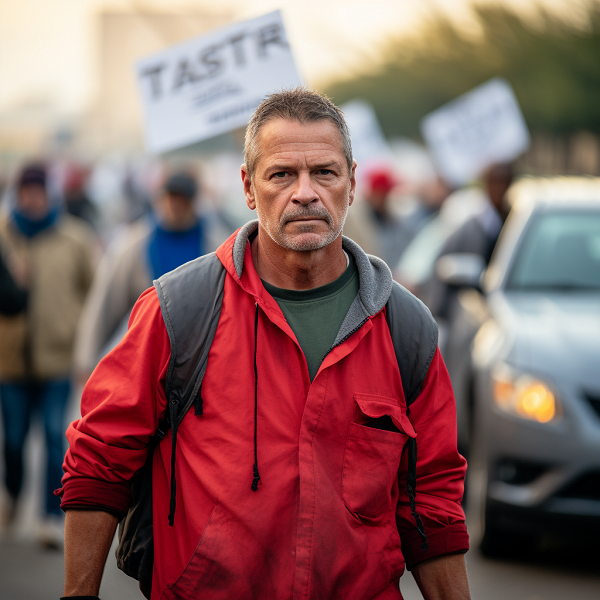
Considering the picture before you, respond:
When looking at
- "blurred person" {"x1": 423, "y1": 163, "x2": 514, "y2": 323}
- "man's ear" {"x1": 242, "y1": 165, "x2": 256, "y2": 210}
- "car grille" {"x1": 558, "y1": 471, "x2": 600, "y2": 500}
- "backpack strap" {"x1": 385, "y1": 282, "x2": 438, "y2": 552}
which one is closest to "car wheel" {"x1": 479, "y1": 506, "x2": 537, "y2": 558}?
"car grille" {"x1": 558, "y1": 471, "x2": 600, "y2": 500}

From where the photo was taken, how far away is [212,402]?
8.06 feet

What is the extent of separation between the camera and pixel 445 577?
2.61 m

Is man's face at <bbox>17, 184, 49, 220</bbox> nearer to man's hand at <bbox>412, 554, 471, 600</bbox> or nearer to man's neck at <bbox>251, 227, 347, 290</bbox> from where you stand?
man's neck at <bbox>251, 227, 347, 290</bbox>

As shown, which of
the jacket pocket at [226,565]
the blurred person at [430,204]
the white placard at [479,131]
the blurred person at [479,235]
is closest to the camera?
the jacket pocket at [226,565]

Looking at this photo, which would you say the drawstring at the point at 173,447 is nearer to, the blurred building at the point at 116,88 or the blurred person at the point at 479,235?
the blurred person at the point at 479,235

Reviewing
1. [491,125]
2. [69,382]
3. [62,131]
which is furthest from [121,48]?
[69,382]

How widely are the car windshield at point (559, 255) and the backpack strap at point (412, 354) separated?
12.4 feet

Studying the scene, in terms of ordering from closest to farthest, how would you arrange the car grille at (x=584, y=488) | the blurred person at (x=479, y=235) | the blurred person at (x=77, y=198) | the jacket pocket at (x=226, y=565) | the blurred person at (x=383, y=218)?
the jacket pocket at (x=226, y=565) → the car grille at (x=584, y=488) → the blurred person at (x=479, y=235) → the blurred person at (x=383, y=218) → the blurred person at (x=77, y=198)

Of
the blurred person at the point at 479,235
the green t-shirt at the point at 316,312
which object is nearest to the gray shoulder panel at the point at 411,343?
the green t-shirt at the point at 316,312

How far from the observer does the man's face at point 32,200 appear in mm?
6496

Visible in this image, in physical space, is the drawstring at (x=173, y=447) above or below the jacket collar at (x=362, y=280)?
below

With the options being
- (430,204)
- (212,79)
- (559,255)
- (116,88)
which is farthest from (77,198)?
(116,88)

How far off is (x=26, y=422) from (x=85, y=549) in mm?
4130

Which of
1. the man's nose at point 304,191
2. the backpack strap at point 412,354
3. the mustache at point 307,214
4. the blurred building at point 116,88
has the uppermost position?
the blurred building at point 116,88
